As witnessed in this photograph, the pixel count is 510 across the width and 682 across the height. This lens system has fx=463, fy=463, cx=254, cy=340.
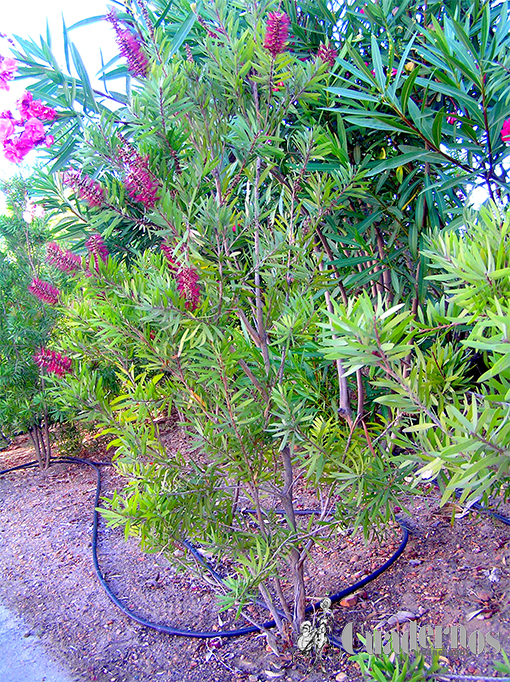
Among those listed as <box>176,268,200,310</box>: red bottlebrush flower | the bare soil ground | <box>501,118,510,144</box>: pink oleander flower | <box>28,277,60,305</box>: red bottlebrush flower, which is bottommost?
the bare soil ground

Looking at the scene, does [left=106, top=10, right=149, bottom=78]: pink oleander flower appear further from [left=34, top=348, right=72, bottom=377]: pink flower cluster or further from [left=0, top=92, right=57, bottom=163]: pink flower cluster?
[left=34, top=348, right=72, bottom=377]: pink flower cluster

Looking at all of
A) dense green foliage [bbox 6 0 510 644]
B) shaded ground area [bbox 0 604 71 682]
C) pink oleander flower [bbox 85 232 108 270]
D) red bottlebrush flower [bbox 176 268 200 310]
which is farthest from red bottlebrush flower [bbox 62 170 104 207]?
shaded ground area [bbox 0 604 71 682]

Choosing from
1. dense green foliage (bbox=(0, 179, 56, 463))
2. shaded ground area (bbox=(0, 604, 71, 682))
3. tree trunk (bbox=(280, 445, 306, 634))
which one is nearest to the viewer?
tree trunk (bbox=(280, 445, 306, 634))

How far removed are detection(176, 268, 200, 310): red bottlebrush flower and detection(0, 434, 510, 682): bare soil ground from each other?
1.16 m

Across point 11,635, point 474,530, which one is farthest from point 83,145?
point 474,530

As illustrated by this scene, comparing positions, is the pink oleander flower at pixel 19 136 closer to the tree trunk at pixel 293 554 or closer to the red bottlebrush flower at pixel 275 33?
the red bottlebrush flower at pixel 275 33

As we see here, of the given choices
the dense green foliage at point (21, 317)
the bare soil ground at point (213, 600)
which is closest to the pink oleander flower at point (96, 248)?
the bare soil ground at point (213, 600)

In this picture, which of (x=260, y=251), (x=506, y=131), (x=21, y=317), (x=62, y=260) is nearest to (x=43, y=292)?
(x=62, y=260)

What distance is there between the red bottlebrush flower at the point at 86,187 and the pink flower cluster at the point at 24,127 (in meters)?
0.27

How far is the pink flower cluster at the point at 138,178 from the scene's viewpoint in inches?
37.6

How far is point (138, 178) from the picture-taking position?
95 centimetres

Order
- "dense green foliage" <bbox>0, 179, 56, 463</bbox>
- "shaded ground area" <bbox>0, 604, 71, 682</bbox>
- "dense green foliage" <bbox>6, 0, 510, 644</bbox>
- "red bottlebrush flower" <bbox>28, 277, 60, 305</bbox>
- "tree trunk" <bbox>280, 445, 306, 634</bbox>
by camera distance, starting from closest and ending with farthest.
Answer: "dense green foliage" <bbox>6, 0, 510, 644</bbox>, "red bottlebrush flower" <bbox>28, 277, 60, 305</bbox>, "tree trunk" <bbox>280, 445, 306, 634</bbox>, "shaded ground area" <bbox>0, 604, 71, 682</bbox>, "dense green foliage" <bbox>0, 179, 56, 463</bbox>

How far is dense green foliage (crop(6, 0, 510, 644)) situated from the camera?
93cm

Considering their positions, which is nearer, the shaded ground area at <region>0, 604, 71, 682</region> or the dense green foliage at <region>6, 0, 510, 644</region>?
the dense green foliage at <region>6, 0, 510, 644</region>
